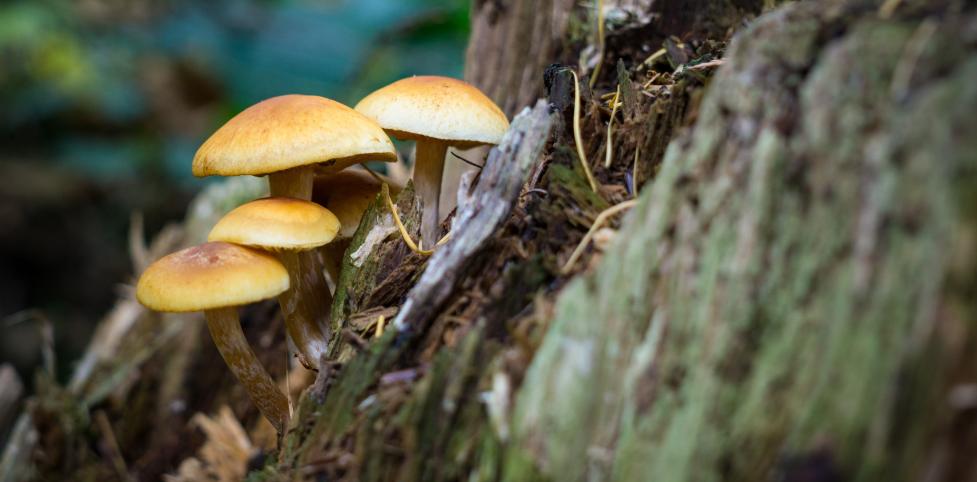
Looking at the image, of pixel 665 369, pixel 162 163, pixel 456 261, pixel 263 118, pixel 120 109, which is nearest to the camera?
pixel 665 369

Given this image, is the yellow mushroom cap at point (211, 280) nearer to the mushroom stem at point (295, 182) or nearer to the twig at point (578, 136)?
the mushroom stem at point (295, 182)

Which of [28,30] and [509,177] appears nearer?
[509,177]

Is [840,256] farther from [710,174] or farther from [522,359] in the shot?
[522,359]

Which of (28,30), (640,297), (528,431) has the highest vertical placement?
(28,30)

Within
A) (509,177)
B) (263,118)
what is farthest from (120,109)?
(509,177)

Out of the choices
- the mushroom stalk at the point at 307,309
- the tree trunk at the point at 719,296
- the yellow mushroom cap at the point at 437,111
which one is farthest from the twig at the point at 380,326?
the yellow mushroom cap at the point at 437,111

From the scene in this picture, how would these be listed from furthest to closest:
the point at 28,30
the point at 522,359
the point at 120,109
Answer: the point at 120,109, the point at 28,30, the point at 522,359

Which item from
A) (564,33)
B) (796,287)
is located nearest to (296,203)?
(796,287)

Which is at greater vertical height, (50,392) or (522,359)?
(522,359)

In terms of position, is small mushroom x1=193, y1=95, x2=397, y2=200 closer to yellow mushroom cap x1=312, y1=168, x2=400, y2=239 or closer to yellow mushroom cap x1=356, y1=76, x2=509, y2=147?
yellow mushroom cap x1=356, y1=76, x2=509, y2=147
